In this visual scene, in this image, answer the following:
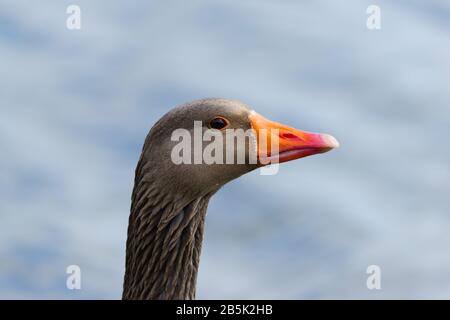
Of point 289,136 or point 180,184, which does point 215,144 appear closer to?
point 180,184

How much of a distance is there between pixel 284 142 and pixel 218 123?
41 cm

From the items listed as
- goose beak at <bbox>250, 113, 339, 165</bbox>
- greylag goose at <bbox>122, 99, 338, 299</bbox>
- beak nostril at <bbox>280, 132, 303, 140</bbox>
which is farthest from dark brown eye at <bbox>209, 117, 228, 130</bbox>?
beak nostril at <bbox>280, 132, 303, 140</bbox>

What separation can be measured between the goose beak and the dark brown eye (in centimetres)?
17

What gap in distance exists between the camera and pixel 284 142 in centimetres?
773

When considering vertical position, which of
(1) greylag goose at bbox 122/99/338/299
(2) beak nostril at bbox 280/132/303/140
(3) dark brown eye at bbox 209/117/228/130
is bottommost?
(1) greylag goose at bbox 122/99/338/299

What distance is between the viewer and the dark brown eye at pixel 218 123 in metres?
7.74

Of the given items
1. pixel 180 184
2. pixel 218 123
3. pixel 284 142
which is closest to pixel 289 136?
pixel 284 142

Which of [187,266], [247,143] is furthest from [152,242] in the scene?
[247,143]

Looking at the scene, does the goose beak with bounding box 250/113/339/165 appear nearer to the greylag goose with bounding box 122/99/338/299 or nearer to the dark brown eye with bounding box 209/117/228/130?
the greylag goose with bounding box 122/99/338/299

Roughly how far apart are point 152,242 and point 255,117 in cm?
97

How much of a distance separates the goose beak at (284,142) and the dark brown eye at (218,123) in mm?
169

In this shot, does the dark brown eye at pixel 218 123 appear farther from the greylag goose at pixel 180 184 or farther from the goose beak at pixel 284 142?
the goose beak at pixel 284 142

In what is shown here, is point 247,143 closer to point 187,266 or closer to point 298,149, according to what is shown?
point 298,149

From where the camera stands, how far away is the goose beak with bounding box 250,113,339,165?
25.1 feet
